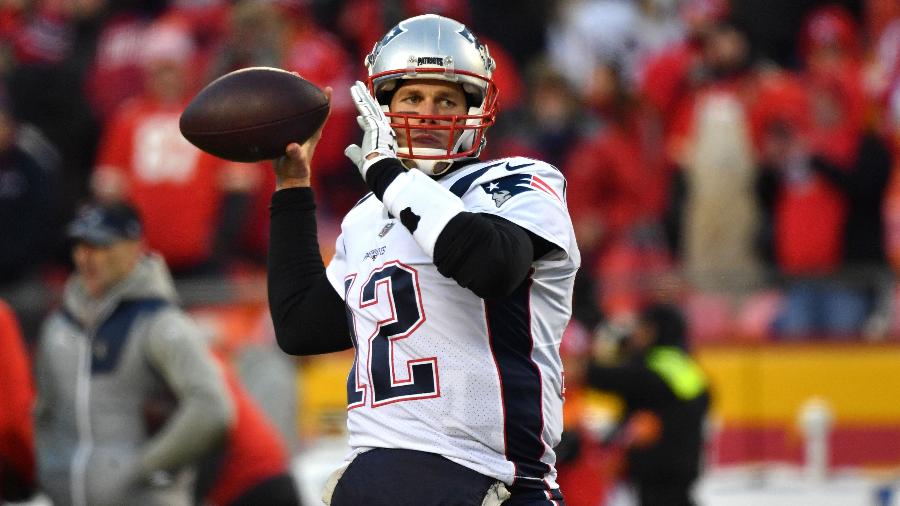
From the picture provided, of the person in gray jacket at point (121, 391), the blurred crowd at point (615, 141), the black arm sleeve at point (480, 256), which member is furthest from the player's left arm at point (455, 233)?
the blurred crowd at point (615, 141)

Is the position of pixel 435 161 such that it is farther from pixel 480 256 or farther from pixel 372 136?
pixel 480 256

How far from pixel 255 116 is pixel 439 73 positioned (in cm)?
45

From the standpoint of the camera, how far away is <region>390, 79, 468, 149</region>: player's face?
3.87 metres

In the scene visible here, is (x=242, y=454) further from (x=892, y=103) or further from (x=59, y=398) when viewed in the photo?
(x=892, y=103)

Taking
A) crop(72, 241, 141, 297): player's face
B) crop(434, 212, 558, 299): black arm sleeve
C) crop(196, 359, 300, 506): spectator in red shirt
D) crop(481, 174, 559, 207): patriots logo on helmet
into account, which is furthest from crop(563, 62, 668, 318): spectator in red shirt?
crop(434, 212, 558, 299): black arm sleeve

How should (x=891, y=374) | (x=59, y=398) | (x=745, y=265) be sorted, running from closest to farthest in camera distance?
(x=59, y=398)
(x=891, y=374)
(x=745, y=265)

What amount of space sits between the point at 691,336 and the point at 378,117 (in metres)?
5.60

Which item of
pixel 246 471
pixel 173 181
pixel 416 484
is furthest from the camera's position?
pixel 173 181

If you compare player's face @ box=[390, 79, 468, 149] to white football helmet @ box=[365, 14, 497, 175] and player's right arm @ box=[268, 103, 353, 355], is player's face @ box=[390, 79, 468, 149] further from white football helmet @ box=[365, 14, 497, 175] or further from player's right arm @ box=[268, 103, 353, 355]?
player's right arm @ box=[268, 103, 353, 355]

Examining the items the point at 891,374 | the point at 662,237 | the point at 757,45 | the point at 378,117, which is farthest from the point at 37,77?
the point at 378,117

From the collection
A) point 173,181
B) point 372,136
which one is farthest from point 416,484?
point 173,181

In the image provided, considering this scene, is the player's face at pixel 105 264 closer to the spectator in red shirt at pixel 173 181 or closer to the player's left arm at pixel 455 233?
the player's left arm at pixel 455 233

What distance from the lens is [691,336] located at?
9.16 m

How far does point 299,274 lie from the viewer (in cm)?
407
